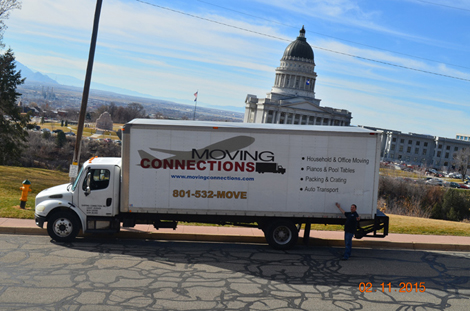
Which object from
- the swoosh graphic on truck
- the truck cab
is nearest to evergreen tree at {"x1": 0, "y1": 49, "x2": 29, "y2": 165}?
the truck cab

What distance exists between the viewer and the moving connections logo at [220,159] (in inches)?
477

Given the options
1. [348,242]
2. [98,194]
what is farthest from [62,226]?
[348,242]

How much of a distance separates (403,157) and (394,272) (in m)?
144

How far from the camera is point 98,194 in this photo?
12.3 metres

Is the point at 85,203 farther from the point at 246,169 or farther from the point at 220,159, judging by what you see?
the point at 246,169

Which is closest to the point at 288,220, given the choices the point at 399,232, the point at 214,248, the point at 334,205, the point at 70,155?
the point at 334,205

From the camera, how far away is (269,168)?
12.2 m

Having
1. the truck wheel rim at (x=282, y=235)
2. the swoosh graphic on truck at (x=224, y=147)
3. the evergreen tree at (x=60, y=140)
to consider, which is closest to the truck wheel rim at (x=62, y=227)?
the swoosh graphic on truck at (x=224, y=147)

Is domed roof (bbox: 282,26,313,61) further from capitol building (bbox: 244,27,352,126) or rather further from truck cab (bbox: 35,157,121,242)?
truck cab (bbox: 35,157,121,242)

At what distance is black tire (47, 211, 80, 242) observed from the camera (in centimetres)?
1216

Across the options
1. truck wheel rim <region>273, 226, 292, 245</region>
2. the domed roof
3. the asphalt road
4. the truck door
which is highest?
the domed roof

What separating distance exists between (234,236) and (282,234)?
1790 mm
